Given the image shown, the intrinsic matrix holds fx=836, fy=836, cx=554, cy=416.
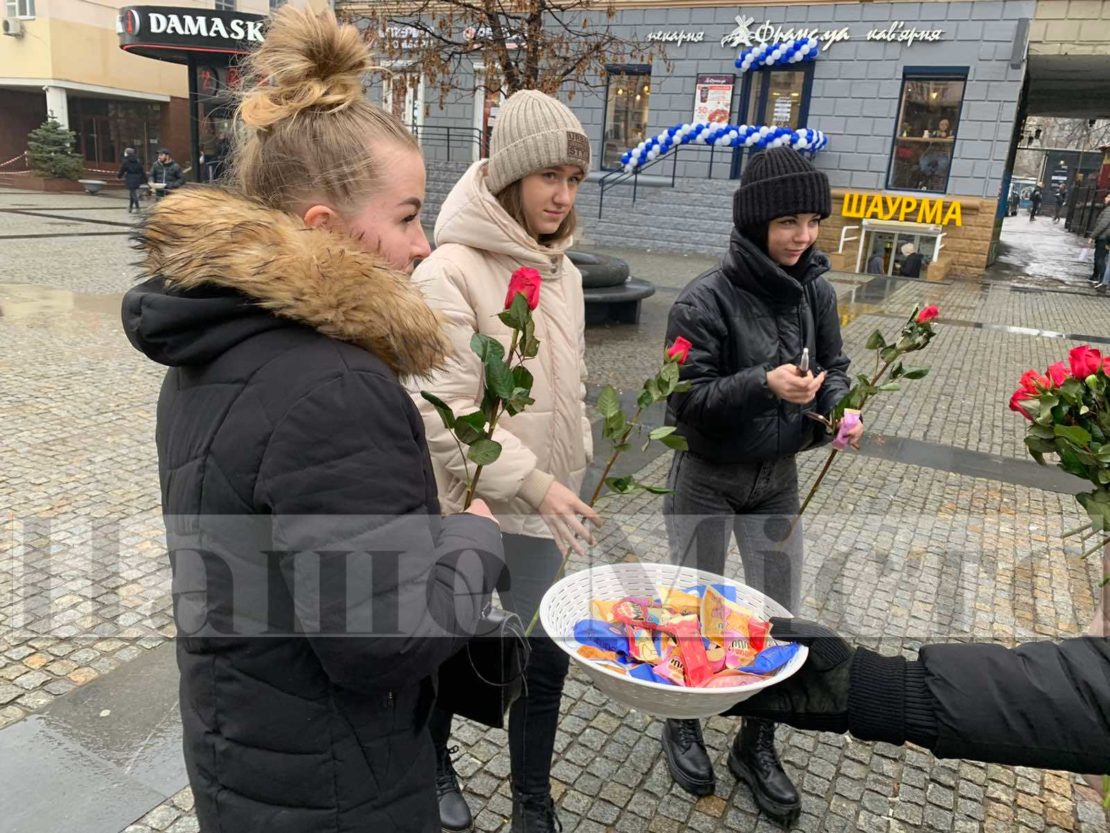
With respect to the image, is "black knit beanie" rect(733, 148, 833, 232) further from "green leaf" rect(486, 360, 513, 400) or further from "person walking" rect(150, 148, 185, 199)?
"person walking" rect(150, 148, 185, 199)

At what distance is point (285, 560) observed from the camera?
3.67 ft

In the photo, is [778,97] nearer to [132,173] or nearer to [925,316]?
[132,173]

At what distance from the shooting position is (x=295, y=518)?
3.51 ft

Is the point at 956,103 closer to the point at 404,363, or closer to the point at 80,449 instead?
the point at 80,449

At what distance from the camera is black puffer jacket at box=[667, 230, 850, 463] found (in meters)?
2.39

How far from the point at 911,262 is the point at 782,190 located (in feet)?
47.2

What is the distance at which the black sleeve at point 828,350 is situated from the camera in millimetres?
2605

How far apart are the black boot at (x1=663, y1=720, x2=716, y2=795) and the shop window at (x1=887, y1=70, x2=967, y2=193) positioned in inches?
608

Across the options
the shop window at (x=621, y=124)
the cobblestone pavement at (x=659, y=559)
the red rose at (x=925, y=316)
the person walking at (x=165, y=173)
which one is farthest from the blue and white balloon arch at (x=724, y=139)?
the red rose at (x=925, y=316)

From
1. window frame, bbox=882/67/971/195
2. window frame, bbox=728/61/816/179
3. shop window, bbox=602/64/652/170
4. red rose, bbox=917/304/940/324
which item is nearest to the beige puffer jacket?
red rose, bbox=917/304/940/324

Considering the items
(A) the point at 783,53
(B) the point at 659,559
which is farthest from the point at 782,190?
(A) the point at 783,53

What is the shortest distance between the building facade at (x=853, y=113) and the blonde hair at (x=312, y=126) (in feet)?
44.1

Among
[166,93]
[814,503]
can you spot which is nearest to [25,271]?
[814,503]

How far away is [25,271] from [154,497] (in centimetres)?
808
